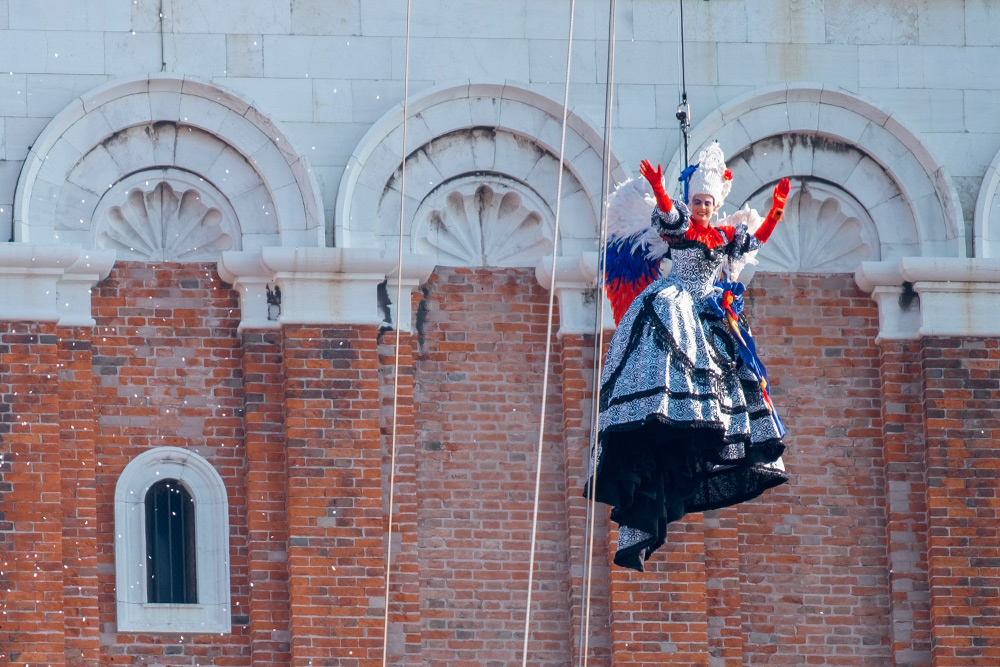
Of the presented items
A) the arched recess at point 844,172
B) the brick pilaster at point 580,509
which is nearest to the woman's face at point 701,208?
the brick pilaster at point 580,509

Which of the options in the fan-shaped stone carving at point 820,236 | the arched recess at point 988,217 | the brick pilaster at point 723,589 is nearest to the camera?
the brick pilaster at point 723,589

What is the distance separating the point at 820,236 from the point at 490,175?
2.01 m

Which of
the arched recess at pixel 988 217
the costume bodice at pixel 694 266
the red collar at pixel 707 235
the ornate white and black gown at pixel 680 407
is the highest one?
the arched recess at pixel 988 217

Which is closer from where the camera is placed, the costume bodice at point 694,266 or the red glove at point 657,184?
the red glove at point 657,184

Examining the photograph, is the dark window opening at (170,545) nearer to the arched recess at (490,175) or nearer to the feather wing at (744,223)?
the arched recess at (490,175)

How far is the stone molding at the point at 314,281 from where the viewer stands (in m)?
17.2

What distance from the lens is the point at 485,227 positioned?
17766 millimetres

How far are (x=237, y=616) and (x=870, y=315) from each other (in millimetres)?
4128

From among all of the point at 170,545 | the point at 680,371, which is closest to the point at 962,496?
the point at 680,371

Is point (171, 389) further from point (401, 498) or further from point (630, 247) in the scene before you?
point (630, 247)

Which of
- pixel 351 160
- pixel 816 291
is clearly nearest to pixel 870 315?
pixel 816 291

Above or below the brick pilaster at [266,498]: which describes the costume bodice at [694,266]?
above

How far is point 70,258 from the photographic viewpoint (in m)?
17.0

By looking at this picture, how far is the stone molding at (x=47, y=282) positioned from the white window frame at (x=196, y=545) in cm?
92
